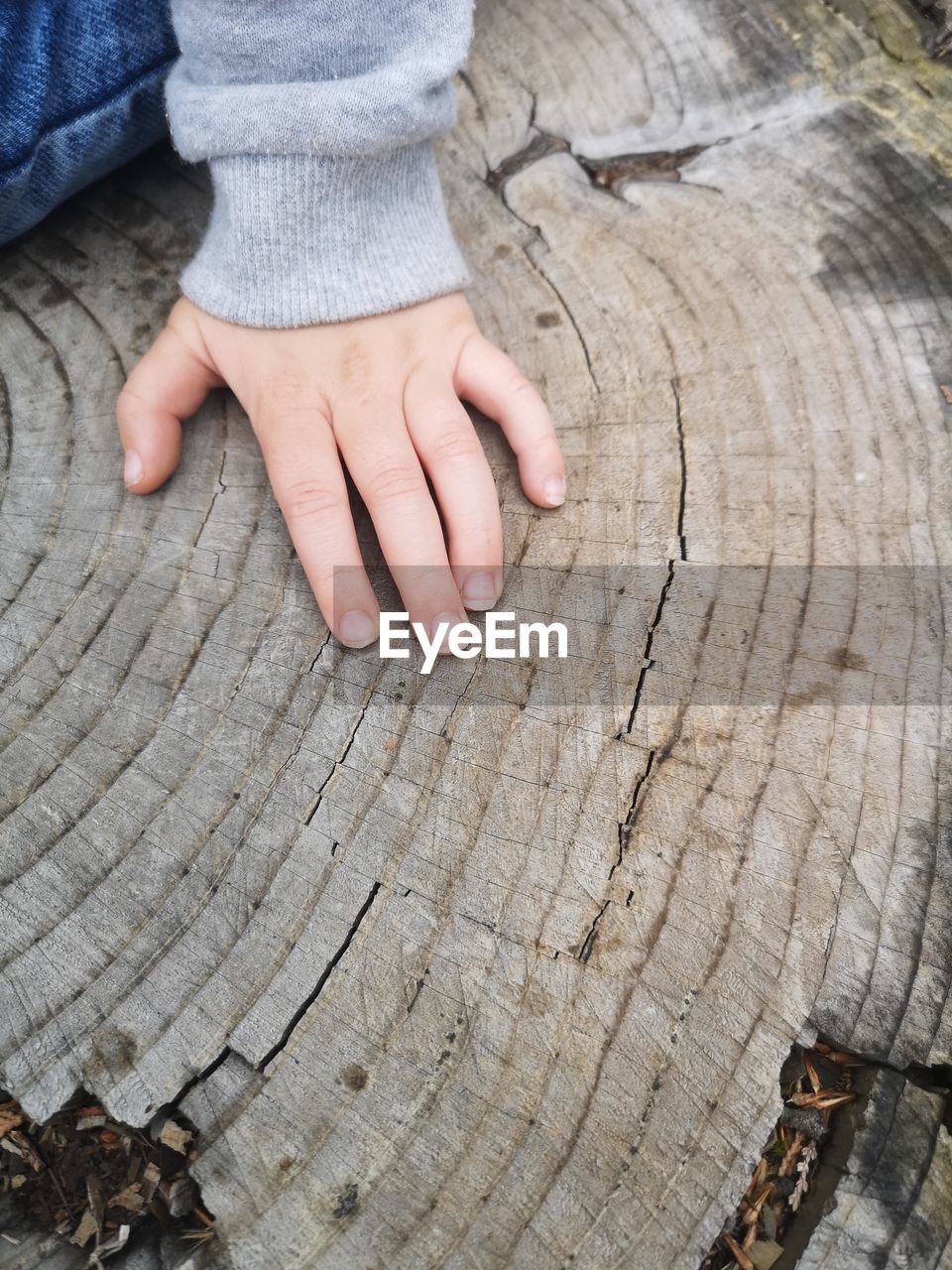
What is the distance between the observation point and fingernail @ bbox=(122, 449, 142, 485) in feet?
3.74

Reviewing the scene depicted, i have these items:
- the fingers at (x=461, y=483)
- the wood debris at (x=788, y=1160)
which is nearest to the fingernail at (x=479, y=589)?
the fingers at (x=461, y=483)

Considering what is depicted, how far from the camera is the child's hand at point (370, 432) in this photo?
111 centimetres

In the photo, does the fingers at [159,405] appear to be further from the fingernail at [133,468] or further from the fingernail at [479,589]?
the fingernail at [479,589]

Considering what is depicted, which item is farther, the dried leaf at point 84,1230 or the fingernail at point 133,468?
the fingernail at point 133,468

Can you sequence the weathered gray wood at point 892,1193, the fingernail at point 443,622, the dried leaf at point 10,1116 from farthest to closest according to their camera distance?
the fingernail at point 443,622 → the dried leaf at point 10,1116 → the weathered gray wood at point 892,1193

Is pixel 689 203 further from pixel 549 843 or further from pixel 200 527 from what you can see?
pixel 549 843

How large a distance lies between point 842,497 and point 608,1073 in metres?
0.74

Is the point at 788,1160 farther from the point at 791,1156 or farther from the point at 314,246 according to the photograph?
the point at 314,246

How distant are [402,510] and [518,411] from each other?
0.20 m

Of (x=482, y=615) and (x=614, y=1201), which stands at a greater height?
(x=482, y=615)

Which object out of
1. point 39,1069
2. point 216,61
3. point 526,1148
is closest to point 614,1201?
point 526,1148

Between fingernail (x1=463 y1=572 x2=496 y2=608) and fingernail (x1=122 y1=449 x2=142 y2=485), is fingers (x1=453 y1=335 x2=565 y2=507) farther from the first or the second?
fingernail (x1=122 y1=449 x2=142 y2=485)

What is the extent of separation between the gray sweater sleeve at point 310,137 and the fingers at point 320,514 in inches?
7.3

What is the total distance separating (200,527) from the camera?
1143 mm
